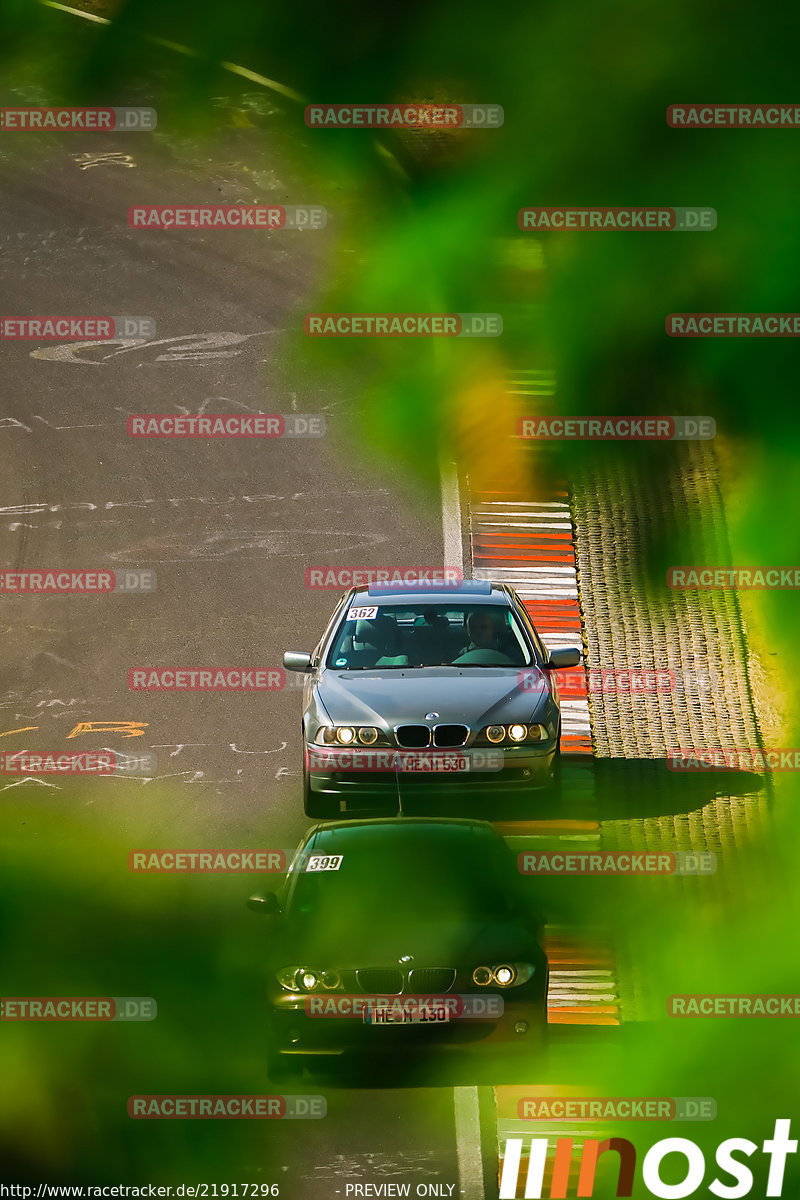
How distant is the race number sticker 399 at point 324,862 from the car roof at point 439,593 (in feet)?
15.4

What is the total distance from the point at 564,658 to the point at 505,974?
14.3ft

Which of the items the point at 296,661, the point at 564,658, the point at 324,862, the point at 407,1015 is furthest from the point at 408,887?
the point at 296,661

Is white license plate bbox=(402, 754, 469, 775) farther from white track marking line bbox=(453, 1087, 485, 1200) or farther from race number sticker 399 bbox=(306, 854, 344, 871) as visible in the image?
white track marking line bbox=(453, 1087, 485, 1200)

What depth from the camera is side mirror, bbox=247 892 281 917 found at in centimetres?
605

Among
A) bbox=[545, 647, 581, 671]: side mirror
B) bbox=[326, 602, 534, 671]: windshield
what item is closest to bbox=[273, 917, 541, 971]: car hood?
bbox=[545, 647, 581, 671]: side mirror

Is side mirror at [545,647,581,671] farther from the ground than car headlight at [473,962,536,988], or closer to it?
farther from the ground

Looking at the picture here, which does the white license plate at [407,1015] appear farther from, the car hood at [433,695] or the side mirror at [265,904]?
the car hood at [433,695]

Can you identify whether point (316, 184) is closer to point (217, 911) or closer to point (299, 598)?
point (217, 911)

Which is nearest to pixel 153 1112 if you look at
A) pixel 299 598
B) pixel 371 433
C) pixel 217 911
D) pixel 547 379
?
pixel 217 911

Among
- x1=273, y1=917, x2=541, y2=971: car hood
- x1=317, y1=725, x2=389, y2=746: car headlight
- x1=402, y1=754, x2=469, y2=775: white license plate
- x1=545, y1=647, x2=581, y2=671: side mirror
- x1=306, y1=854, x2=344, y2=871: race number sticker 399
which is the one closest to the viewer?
x1=273, y1=917, x2=541, y2=971: car hood

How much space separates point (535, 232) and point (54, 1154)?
318 centimetres

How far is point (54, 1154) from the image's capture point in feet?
13.3

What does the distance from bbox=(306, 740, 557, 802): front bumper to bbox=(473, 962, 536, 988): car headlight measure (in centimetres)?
326

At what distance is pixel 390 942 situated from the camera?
4441 millimetres
